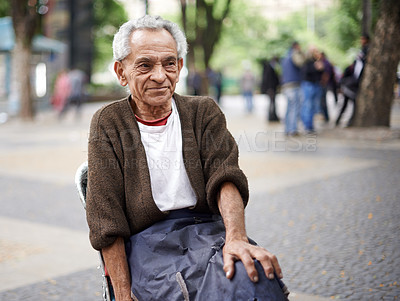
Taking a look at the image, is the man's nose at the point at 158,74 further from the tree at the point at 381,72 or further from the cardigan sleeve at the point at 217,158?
the tree at the point at 381,72

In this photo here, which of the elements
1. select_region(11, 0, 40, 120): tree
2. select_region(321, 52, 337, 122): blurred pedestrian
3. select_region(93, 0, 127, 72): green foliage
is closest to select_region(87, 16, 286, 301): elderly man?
select_region(321, 52, 337, 122): blurred pedestrian

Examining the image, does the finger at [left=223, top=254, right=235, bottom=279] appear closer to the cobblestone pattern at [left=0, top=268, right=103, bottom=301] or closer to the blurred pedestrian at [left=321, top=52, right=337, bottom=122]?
the cobblestone pattern at [left=0, top=268, right=103, bottom=301]

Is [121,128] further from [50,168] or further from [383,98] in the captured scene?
[383,98]

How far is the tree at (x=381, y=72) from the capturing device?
40.0ft

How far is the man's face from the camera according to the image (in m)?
2.51

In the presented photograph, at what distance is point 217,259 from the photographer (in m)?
2.22

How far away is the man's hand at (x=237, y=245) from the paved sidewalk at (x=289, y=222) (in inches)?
60.1

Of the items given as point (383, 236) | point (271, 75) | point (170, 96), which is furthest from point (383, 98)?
point (170, 96)

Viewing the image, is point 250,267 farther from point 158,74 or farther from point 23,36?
point 23,36

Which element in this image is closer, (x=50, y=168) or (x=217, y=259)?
(x=217, y=259)

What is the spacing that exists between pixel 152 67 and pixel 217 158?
47cm

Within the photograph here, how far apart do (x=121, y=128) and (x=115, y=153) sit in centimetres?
11

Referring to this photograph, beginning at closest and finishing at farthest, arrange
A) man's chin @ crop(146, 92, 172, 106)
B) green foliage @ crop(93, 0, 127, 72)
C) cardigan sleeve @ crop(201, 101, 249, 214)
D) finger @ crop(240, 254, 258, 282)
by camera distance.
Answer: finger @ crop(240, 254, 258, 282) → cardigan sleeve @ crop(201, 101, 249, 214) → man's chin @ crop(146, 92, 172, 106) → green foliage @ crop(93, 0, 127, 72)

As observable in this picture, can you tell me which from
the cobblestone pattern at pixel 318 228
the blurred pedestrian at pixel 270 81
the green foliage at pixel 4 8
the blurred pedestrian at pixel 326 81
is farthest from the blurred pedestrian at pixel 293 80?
the green foliage at pixel 4 8
